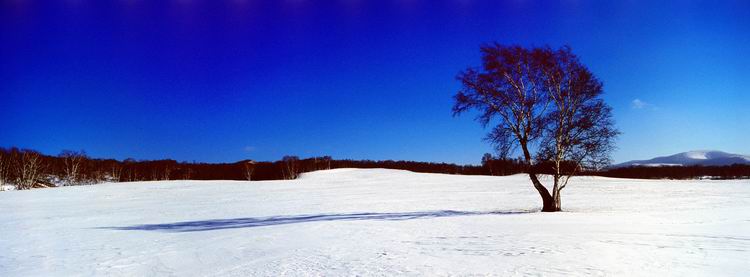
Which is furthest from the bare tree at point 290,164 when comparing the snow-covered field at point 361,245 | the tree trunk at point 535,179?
the tree trunk at point 535,179

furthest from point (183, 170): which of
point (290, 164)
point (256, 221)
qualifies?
point (256, 221)

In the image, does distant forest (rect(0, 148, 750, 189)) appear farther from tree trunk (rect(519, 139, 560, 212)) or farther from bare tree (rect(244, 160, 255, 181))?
tree trunk (rect(519, 139, 560, 212))

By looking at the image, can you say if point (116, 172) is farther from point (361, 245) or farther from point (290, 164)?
point (361, 245)

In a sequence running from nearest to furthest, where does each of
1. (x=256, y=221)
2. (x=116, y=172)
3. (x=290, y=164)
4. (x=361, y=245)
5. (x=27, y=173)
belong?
(x=361, y=245)
(x=256, y=221)
(x=27, y=173)
(x=116, y=172)
(x=290, y=164)

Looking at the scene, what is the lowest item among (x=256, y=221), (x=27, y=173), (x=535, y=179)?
(x=256, y=221)

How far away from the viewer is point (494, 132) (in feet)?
87.1

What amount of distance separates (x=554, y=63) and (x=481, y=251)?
17.6 meters

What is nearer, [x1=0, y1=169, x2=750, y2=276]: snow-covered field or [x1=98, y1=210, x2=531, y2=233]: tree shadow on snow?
[x1=0, y1=169, x2=750, y2=276]: snow-covered field

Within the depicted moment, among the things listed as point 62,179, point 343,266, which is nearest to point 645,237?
point 343,266

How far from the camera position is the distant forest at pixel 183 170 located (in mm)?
76562

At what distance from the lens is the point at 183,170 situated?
121 m

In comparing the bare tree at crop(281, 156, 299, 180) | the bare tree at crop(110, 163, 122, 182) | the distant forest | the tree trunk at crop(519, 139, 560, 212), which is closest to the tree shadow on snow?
the tree trunk at crop(519, 139, 560, 212)

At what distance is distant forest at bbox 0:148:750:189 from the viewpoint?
76562mm

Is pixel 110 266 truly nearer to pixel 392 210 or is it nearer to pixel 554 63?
pixel 392 210
